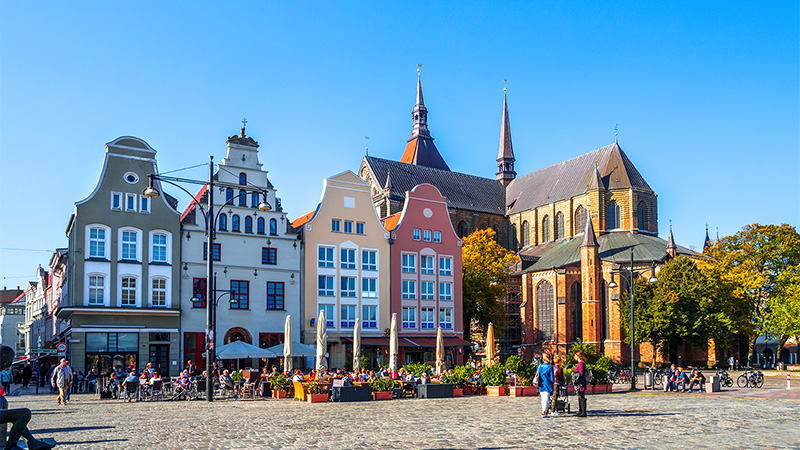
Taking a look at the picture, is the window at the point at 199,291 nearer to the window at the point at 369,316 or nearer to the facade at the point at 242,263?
the facade at the point at 242,263

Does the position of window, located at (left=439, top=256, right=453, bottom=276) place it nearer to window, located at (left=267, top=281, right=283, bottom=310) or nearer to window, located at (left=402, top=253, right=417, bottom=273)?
window, located at (left=402, top=253, right=417, bottom=273)

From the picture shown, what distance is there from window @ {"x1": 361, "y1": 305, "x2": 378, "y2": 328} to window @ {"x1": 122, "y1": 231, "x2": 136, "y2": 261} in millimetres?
13968

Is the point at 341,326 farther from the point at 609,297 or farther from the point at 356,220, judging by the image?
the point at 609,297

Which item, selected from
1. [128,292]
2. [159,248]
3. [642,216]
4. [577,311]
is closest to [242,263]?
[159,248]

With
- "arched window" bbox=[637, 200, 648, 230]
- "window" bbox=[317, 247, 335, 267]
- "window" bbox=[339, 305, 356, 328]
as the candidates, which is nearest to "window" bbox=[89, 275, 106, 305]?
"window" bbox=[317, 247, 335, 267]

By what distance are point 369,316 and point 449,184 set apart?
129 ft

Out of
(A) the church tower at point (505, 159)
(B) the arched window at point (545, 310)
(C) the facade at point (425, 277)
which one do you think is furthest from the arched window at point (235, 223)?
(A) the church tower at point (505, 159)

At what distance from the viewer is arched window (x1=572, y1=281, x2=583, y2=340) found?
2687 inches

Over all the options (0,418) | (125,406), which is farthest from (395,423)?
(125,406)

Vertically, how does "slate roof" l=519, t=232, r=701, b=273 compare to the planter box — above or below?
above

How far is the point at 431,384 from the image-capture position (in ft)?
87.1

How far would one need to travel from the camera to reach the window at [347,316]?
44156mm

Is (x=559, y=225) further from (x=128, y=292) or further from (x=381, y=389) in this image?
(x=381, y=389)

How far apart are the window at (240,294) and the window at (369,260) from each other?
7.65 meters
